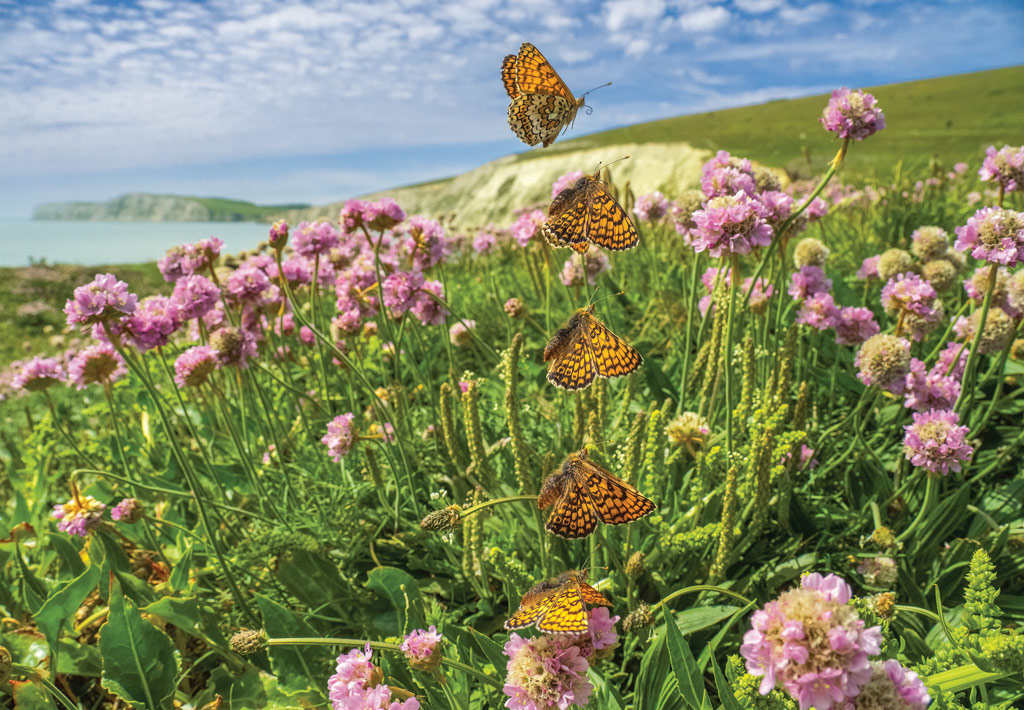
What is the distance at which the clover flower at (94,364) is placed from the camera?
273 cm

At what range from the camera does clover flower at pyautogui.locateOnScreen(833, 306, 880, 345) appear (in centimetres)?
268

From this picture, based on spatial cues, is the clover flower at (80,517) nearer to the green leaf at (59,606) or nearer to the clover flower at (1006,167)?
the green leaf at (59,606)

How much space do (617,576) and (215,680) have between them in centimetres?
143

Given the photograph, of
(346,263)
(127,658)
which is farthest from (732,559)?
(346,263)

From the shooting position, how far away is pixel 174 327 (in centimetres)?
271

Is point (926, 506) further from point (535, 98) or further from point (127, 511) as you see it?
point (127, 511)

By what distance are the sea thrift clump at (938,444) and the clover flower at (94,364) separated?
3.16 m

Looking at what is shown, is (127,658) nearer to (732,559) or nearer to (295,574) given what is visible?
(295,574)

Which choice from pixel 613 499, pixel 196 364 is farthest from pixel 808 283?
pixel 196 364

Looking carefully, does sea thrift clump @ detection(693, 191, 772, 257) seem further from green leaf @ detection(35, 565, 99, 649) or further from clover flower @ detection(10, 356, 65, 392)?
clover flower @ detection(10, 356, 65, 392)

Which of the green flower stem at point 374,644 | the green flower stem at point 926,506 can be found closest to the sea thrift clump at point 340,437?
the green flower stem at point 374,644

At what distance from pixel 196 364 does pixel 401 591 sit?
52.2 inches

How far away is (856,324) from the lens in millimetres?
2699

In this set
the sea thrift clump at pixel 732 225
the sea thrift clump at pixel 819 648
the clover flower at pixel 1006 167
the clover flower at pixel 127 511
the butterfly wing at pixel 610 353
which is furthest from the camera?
the clover flower at pixel 1006 167
